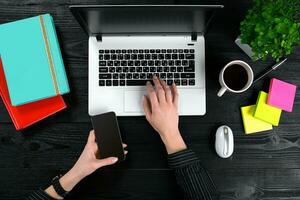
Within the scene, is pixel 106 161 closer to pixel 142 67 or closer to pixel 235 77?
pixel 142 67

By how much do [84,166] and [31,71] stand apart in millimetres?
341

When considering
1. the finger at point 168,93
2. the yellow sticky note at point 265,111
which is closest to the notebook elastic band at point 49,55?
the finger at point 168,93

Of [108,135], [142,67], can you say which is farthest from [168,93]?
[108,135]

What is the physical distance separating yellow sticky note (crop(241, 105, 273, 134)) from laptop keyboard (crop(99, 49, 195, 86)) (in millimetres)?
200

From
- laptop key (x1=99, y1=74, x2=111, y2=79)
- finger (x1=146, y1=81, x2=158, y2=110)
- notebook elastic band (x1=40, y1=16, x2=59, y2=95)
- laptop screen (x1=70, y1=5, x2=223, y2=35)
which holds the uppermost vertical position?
laptop screen (x1=70, y1=5, x2=223, y2=35)

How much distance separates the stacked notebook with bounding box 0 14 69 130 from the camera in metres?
0.90

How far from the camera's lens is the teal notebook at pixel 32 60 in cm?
90

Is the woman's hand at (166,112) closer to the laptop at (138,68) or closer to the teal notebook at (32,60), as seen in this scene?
the laptop at (138,68)

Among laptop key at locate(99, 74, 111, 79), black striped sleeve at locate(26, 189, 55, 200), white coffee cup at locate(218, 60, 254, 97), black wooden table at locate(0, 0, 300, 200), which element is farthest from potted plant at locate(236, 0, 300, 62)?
black striped sleeve at locate(26, 189, 55, 200)

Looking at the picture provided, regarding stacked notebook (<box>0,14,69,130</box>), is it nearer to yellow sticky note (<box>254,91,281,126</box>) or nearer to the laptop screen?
the laptop screen

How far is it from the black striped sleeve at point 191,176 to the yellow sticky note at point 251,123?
0.21 m

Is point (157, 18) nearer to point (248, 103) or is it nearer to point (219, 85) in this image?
point (219, 85)

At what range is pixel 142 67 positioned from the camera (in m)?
0.93

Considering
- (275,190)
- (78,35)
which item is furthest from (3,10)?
(275,190)
